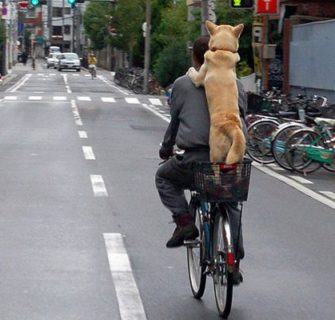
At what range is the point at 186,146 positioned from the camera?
7.22 metres

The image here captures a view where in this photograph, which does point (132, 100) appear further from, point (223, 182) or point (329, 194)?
point (223, 182)

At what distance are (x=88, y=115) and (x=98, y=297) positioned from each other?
25.2 metres

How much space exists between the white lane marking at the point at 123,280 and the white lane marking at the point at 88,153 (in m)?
8.38

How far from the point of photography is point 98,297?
25.2ft

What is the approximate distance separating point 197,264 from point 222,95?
1.32 m

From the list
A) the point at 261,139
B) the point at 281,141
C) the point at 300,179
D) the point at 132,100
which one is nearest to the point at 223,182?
the point at 300,179

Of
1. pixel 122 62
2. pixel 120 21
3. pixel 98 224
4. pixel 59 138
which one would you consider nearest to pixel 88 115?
pixel 59 138

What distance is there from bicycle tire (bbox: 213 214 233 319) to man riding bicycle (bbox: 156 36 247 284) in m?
0.10

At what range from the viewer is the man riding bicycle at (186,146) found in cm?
720

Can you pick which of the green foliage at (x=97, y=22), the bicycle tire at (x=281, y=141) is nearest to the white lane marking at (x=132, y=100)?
the bicycle tire at (x=281, y=141)

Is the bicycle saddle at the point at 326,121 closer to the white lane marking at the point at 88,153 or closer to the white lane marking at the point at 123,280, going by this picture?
the white lane marking at the point at 88,153

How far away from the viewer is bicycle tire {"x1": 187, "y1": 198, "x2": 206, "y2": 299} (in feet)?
24.3

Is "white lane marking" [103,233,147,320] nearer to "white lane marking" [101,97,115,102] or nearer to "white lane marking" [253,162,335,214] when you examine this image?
"white lane marking" [253,162,335,214]

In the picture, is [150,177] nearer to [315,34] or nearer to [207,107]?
[207,107]
